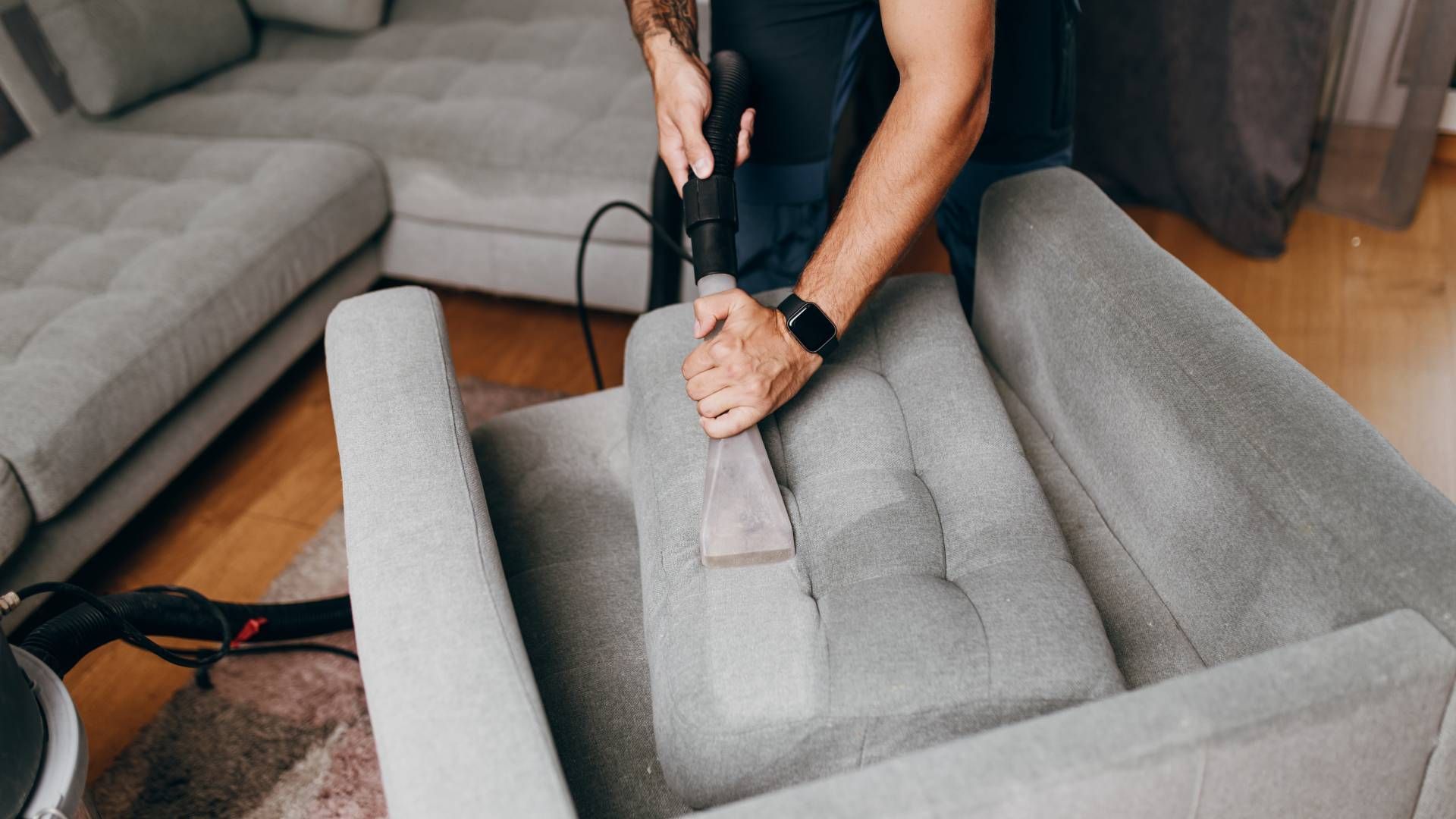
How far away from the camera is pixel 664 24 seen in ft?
4.15

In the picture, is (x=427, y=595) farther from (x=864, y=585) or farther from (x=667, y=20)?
(x=667, y=20)

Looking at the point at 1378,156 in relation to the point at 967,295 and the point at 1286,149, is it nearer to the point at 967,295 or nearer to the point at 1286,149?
the point at 1286,149

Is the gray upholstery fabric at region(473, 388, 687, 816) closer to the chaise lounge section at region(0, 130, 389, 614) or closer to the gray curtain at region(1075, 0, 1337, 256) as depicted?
the chaise lounge section at region(0, 130, 389, 614)

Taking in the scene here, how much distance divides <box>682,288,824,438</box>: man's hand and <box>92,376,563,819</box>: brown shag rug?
67cm

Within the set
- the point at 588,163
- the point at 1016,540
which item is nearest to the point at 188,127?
the point at 588,163

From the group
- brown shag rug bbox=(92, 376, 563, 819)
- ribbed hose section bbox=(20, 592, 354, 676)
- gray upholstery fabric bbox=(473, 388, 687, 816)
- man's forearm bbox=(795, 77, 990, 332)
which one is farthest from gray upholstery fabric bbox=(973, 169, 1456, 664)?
brown shag rug bbox=(92, 376, 563, 819)

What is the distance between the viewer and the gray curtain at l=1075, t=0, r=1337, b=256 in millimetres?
1984

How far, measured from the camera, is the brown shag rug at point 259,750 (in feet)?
3.86

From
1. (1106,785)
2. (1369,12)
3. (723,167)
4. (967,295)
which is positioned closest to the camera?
(1106,785)

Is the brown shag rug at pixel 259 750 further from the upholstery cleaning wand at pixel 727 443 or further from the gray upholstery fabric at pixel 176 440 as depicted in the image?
the upholstery cleaning wand at pixel 727 443

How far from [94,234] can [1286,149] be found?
7.28ft

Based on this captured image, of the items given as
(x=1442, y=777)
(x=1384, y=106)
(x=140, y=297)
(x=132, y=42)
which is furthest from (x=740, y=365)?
(x=1384, y=106)

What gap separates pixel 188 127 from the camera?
6.33 feet

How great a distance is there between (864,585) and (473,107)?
141 cm
